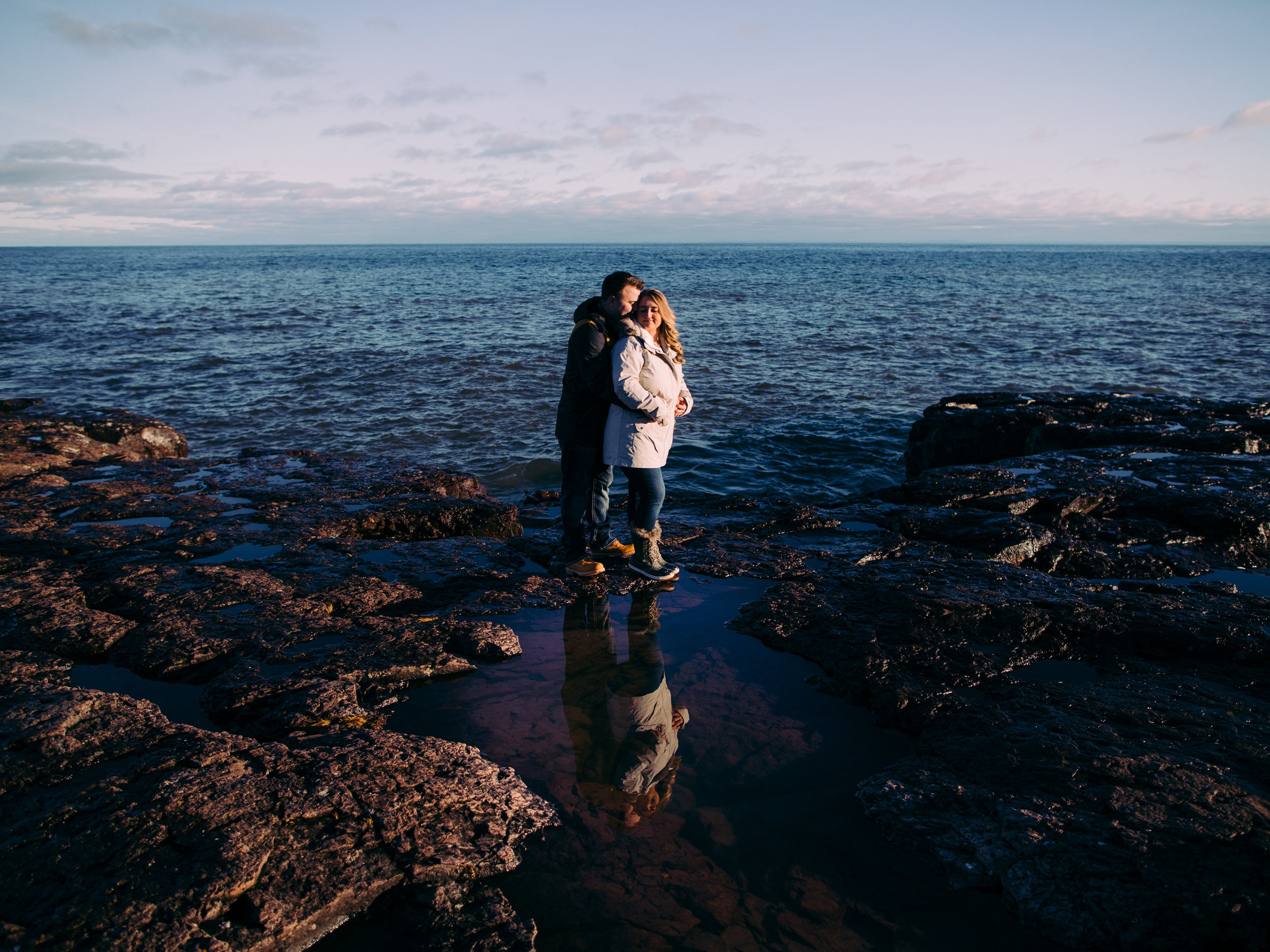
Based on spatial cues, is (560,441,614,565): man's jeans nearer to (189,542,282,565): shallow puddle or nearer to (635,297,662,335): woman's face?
(635,297,662,335): woman's face

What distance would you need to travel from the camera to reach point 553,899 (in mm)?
2580

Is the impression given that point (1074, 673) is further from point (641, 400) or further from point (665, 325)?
→ point (665, 325)

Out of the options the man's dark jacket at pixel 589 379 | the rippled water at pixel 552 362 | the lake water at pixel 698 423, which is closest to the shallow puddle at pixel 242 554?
the lake water at pixel 698 423

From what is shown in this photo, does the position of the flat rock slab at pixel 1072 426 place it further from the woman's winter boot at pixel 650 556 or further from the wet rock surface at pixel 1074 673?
the woman's winter boot at pixel 650 556

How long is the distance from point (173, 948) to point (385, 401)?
13.4 metres

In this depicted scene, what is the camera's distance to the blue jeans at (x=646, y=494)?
5273mm

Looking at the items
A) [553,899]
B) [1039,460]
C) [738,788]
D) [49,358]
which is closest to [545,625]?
[738,788]

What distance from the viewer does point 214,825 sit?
101 inches

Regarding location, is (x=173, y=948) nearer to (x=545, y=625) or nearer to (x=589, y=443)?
(x=545, y=625)

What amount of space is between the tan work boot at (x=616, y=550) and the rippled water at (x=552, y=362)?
12.6 feet

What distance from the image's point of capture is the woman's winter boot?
18.0 feet

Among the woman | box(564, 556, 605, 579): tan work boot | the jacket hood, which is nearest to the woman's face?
the woman

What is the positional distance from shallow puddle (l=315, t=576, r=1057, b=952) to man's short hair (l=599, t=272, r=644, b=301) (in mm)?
2464

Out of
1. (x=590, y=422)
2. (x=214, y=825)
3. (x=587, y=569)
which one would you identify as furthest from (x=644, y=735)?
(x=590, y=422)
